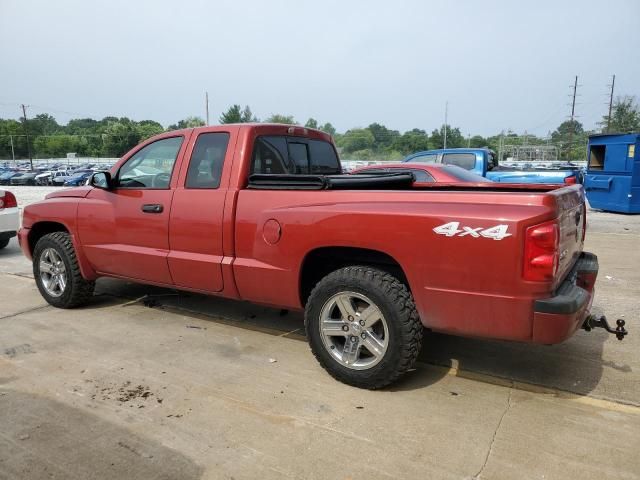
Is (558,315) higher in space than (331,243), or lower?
lower

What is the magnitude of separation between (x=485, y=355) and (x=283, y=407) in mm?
1822

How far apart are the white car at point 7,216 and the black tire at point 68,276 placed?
370 centimetres

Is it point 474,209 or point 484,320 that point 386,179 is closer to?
point 474,209

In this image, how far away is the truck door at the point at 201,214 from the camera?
416 cm

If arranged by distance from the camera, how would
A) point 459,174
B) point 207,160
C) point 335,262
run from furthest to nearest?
point 459,174 → point 207,160 → point 335,262

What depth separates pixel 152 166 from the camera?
15.7 ft

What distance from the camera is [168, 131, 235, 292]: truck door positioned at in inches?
164

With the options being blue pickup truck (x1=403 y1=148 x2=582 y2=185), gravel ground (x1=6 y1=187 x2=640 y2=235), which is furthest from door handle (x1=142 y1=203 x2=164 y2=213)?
gravel ground (x1=6 y1=187 x2=640 y2=235)

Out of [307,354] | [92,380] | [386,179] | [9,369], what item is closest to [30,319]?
[9,369]

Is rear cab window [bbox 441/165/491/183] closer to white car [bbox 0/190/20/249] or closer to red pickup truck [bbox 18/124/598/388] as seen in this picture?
red pickup truck [bbox 18/124/598/388]

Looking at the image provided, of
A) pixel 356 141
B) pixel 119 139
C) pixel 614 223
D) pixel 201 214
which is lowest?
pixel 614 223

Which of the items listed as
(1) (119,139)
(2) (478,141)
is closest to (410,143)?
(2) (478,141)

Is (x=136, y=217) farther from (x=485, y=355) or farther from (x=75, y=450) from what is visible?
(x=485, y=355)

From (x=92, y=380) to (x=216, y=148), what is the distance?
205 centimetres
